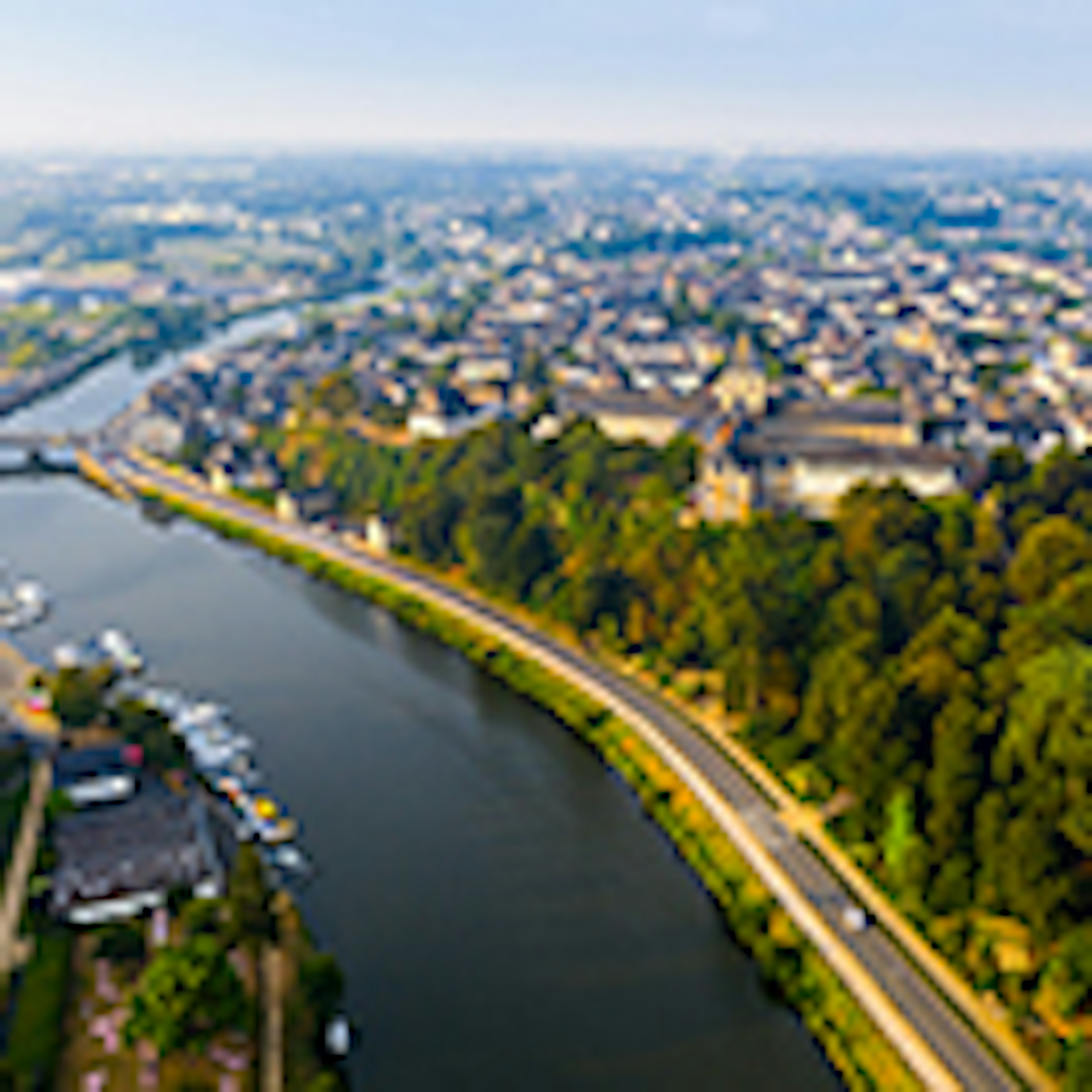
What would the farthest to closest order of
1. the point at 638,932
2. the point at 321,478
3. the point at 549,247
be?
the point at 549,247
the point at 321,478
the point at 638,932

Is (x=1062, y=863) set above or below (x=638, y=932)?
above

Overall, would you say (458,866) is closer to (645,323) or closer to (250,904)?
(250,904)

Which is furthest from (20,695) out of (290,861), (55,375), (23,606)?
(55,375)

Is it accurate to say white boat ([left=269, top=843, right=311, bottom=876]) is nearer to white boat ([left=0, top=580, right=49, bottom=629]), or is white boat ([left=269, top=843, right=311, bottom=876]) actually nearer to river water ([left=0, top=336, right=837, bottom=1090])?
river water ([left=0, top=336, right=837, bottom=1090])

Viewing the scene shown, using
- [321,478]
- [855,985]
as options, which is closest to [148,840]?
[855,985]

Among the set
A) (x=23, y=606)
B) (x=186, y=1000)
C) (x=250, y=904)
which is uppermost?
(x=186, y=1000)

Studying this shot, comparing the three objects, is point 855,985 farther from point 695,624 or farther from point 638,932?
point 695,624
